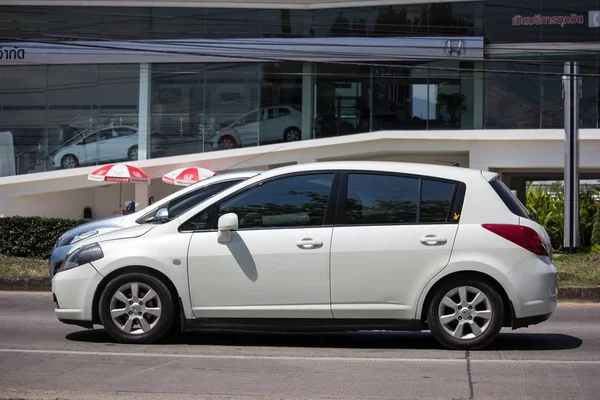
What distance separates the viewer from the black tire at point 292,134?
30656 millimetres

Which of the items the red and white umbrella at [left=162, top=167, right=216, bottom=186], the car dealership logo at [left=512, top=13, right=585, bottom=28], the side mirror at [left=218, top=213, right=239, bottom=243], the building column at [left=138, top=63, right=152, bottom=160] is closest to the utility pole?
the car dealership logo at [left=512, top=13, right=585, bottom=28]

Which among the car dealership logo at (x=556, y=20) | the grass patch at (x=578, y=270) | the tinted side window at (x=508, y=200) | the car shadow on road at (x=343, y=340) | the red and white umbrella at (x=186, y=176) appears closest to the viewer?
the tinted side window at (x=508, y=200)

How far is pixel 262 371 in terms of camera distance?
7.08m

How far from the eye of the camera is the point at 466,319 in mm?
7953

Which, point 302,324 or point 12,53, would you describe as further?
point 12,53

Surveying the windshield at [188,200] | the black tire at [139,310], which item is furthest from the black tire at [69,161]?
the black tire at [139,310]

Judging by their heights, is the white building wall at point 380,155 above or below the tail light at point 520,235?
above

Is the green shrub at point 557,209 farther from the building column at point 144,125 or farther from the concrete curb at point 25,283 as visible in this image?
the concrete curb at point 25,283

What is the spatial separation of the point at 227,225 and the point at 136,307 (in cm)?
119

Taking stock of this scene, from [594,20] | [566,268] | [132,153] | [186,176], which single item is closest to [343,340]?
[566,268]

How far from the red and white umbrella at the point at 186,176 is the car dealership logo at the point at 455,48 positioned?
8954mm

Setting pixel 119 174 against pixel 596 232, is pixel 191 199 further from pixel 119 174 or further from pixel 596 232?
pixel 119 174

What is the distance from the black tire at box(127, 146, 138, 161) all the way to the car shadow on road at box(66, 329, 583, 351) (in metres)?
21.8

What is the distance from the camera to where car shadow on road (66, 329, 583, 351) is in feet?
28.0
